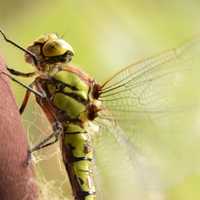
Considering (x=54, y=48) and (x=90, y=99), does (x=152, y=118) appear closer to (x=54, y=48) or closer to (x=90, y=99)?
(x=90, y=99)

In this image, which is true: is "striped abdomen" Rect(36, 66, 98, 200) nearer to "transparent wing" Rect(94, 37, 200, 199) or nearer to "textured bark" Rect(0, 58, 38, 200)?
"transparent wing" Rect(94, 37, 200, 199)

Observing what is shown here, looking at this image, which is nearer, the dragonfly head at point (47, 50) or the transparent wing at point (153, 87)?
the dragonfly head at point (47, 50)

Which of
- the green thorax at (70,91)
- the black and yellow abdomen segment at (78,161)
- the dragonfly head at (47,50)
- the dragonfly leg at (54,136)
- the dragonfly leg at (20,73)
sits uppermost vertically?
the dragonfly head at (47,50)

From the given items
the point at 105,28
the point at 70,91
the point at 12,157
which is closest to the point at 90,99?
the point at 70,91

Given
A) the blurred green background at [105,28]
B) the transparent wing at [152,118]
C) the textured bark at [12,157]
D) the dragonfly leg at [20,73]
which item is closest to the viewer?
the textured bark at [12,157]

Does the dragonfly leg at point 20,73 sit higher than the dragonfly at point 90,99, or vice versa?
the dragonfly leg at point 20,73

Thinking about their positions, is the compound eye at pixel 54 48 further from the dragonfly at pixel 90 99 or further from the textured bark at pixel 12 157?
the textured bark at pixel 12 157

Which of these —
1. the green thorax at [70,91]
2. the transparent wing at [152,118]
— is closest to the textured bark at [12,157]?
the green thorax at [70,91]

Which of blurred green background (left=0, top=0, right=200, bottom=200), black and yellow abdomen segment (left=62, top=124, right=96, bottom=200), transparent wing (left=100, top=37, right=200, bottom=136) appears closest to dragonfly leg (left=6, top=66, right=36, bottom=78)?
black and yellow abdomen segment (left=62, top=124, right=96, bottom=200)

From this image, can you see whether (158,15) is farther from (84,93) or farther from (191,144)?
(84,93)
